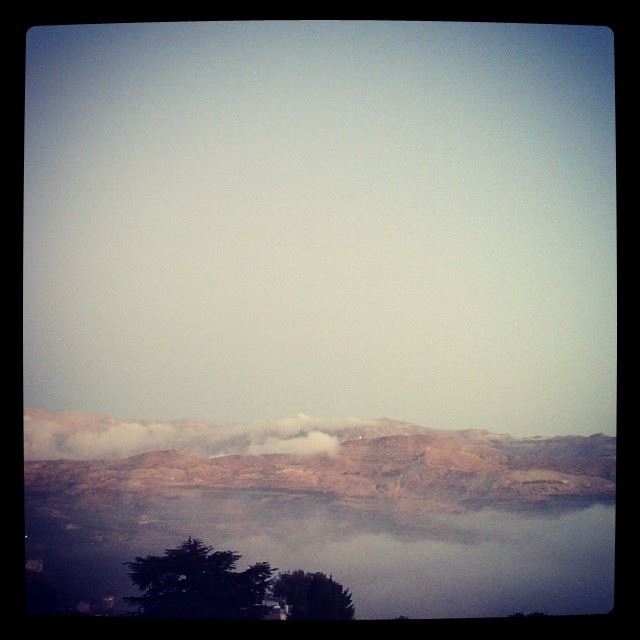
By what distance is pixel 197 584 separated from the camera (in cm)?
179

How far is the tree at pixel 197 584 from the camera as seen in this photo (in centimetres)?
177

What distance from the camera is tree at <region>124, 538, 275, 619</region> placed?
1.77m

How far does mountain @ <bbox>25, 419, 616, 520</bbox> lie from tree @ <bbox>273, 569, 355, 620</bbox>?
0.27m

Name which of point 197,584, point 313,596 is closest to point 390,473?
point 313,596

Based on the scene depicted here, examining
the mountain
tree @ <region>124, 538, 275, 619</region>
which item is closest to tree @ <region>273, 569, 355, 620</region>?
tree @ <region>124, 538, 275, 619</region>

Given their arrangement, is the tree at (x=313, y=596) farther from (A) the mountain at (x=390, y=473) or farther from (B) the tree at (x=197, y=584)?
(A) the mountain at (x=390, y=473)

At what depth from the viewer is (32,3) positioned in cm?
177

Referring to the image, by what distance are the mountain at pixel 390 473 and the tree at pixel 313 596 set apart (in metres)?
0.27

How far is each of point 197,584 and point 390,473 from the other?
774 millimetres

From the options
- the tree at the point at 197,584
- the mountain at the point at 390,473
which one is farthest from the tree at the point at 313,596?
the mountain at the point at 390,473

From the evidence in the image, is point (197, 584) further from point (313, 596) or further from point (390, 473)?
point (390, 473)

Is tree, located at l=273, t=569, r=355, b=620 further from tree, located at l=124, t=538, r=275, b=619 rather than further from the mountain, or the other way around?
the mountain
